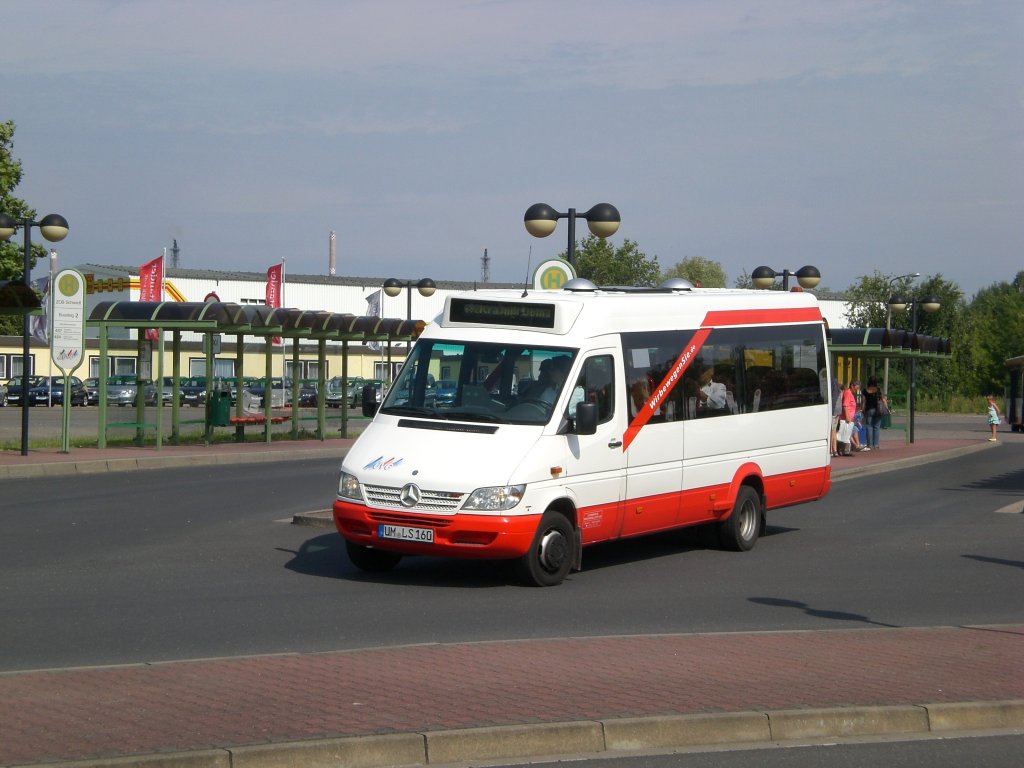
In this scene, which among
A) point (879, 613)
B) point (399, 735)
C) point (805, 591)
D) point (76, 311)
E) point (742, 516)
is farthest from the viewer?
point (76, 311)

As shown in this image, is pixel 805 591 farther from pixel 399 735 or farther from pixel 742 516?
pixel 399 735

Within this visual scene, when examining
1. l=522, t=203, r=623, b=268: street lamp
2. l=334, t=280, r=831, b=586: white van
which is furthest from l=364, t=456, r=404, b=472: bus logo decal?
l=522, t=203, r=623, b=268: street lamp

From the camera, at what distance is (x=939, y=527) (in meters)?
17.5

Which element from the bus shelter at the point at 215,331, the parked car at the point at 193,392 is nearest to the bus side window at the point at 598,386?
the bus shelter at the point at 215,331

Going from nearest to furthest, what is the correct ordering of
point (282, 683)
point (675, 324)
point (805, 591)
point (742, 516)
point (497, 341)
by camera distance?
point (282, 683), point (805, 591), point (497, 341), point (675, 324), point (742, 516)

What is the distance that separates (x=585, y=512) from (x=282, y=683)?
532cm

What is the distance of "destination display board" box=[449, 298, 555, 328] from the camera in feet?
41.4

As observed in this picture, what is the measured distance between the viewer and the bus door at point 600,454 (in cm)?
1211

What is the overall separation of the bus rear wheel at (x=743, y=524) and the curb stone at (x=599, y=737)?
7.42 meters

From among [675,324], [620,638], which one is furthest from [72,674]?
[675,324]

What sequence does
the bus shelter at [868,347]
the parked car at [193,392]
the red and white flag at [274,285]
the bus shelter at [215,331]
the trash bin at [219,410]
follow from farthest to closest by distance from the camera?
the parked car at [193,392], the red and white flag at [274,285], the bus shelter at [868,347], the trash bin at [219,410], the bus shelter at [215,331]

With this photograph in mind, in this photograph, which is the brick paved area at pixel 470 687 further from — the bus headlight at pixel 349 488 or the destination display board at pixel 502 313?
the destination display board at pixel 502 313

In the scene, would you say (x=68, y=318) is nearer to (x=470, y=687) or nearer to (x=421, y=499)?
(x=421, y=499)

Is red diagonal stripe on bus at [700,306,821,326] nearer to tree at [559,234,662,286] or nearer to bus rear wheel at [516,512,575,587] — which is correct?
bus rear wheel at [516,512,575,587]
